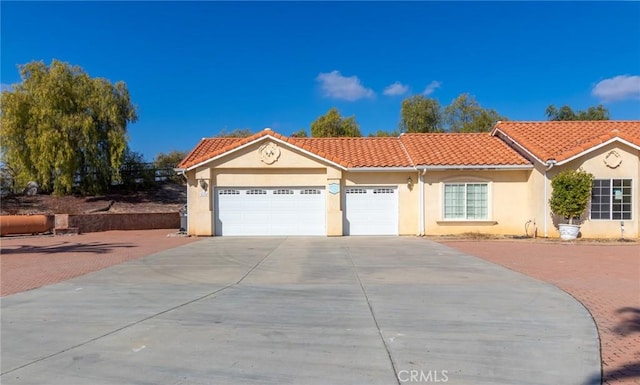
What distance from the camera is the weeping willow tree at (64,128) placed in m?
25.8

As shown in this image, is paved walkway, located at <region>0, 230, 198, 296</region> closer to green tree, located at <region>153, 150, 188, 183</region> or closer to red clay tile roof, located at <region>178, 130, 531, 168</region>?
red clay tile roof, located at <region>178, 130, 531, 168</region>

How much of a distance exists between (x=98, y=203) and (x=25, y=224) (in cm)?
805

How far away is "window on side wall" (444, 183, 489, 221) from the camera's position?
18.2 metres

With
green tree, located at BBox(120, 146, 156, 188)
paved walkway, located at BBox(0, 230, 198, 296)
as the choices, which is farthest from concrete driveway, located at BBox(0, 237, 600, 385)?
green tree, located at BBox(120, 146, 156, 188)

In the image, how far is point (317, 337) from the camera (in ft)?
17.9

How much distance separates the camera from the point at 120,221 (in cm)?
2250

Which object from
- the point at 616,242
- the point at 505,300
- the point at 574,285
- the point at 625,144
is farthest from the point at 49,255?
the point at 625,144

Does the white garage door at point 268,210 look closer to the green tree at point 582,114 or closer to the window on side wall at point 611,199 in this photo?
the window on side wall at point 611,199

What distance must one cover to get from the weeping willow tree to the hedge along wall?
6629 mm

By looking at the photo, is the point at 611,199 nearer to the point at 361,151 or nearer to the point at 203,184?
the point at 361,151

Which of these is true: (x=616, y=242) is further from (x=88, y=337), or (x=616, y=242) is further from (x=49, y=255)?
(x=49, y=255)

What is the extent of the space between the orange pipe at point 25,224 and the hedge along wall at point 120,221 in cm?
49

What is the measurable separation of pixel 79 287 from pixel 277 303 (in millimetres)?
4091

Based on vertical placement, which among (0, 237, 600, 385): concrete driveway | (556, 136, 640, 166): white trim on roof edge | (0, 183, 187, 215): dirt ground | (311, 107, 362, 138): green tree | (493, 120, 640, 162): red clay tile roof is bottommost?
(0, 237, 600, 385): concrete driveway
